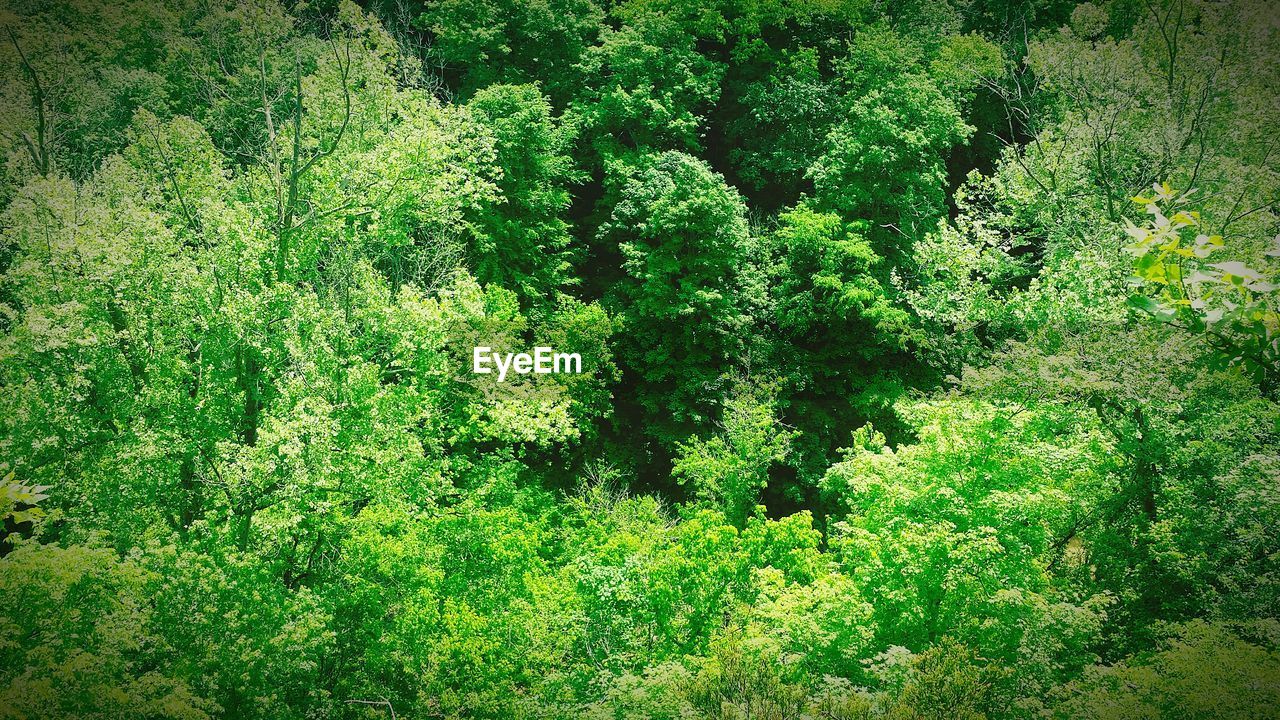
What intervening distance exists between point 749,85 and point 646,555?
63.6 feet

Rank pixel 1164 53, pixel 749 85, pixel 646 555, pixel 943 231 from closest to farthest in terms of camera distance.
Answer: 1. pixel 1164 53
2. pixel 646 555
3. pixel 943 231
4. pixel 749 85

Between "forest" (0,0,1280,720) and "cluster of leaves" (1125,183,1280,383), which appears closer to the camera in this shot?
"cluster of leaves" (1125,183,1280,383)

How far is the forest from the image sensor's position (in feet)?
40.4

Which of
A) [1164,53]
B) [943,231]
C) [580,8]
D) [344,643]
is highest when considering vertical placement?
[580,8]

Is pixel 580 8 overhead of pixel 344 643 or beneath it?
overhead

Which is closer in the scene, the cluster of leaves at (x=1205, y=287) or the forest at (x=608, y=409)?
the cluster of leaves at (x=1205, y=287)

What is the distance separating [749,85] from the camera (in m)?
28.5

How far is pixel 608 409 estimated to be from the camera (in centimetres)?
2475

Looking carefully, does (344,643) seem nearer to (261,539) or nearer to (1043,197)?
(261,539)

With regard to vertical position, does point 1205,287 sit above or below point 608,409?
above

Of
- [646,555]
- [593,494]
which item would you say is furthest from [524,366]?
[646,555]

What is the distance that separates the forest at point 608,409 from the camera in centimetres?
1232

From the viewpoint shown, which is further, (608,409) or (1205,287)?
(608,409)

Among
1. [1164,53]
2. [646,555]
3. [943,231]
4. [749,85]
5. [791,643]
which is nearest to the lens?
[791,643]
